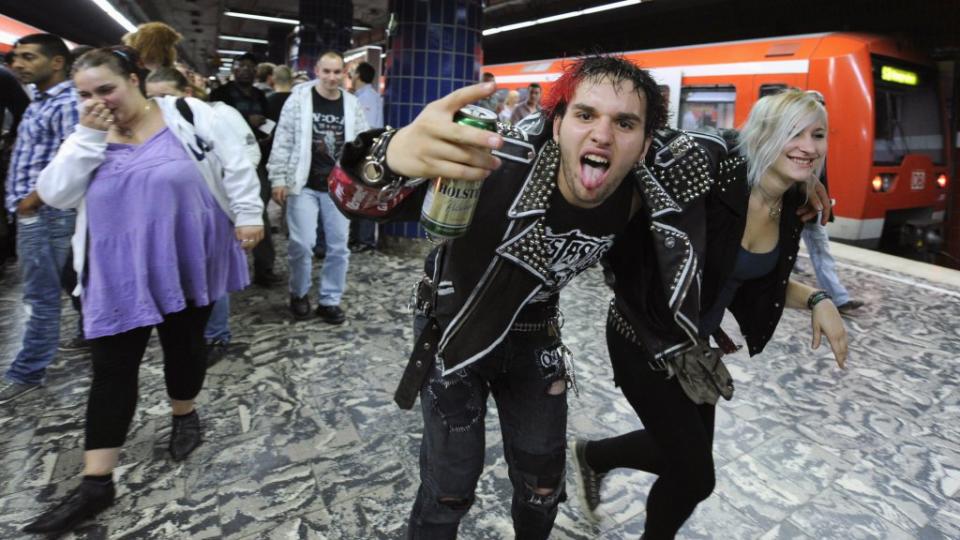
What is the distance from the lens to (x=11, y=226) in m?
5.78

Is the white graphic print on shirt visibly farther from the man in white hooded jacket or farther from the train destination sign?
the train destination sign

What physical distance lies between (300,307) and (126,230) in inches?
91.7

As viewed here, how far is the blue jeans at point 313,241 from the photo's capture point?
14.4ft

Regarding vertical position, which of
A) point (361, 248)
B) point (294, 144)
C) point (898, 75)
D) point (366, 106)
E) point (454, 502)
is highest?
point (898, 75)

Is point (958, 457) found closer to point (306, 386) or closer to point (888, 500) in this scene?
point (888, 500)

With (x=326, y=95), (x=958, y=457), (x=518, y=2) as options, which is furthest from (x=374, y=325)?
(x=518, y=2)

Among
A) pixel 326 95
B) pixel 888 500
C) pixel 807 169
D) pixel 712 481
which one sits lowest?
pixel 888 500

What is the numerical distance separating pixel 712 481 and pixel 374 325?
310 centimetres

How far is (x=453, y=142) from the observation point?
114 cm

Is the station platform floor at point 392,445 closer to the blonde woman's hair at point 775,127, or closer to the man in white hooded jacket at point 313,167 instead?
the man in white hooded jacket at point 313,167

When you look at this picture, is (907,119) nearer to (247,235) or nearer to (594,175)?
(594,175)

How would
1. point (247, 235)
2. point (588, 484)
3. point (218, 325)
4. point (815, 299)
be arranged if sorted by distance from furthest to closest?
point (218, 325) < point (247, 235) < point (588, 484) < point (815, 299)

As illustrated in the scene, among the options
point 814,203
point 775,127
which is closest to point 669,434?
point 814,203

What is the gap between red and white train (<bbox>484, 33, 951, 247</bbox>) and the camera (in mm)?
7004
